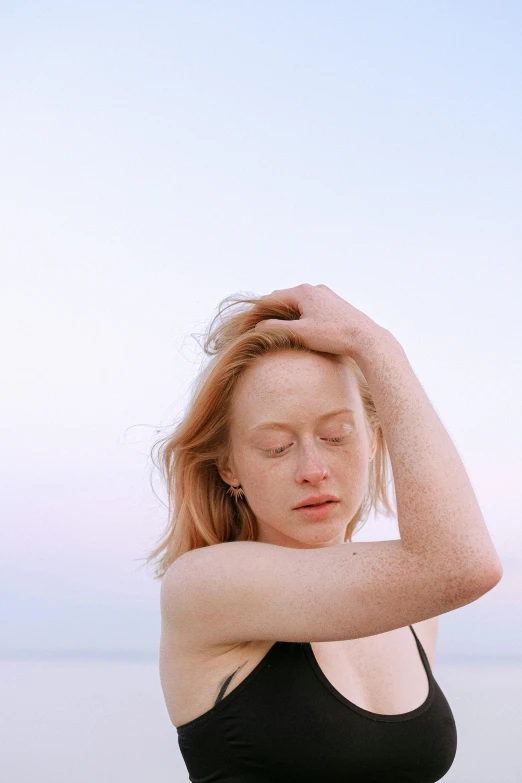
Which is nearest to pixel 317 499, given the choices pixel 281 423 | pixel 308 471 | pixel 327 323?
pixel 308 471

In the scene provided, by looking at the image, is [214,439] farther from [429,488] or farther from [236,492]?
[429,488]

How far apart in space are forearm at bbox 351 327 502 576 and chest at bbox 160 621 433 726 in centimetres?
55

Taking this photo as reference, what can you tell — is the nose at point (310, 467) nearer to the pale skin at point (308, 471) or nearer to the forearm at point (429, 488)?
the pale skin at point (308, 471)

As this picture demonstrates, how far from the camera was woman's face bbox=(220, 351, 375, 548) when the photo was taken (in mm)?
2309

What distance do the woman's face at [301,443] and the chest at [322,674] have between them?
31 centimetres

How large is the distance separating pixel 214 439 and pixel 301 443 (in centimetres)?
37

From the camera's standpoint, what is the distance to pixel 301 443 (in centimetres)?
230

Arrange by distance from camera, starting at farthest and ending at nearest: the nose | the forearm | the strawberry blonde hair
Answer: the strawberry blonde hair
the nose
the forearm

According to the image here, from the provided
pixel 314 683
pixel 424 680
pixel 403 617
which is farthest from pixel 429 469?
pixel 424 680

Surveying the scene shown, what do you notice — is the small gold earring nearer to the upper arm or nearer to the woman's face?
the woman's face

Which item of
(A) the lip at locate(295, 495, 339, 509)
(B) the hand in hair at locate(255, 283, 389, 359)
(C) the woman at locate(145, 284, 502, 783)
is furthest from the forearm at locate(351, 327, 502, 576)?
(A) the lip at locate(295, 495, 339, 509)

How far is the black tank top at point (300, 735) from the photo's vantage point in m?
2.14

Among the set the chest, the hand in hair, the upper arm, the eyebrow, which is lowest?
the chest

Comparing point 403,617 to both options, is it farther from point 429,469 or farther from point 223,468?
point 223,468
